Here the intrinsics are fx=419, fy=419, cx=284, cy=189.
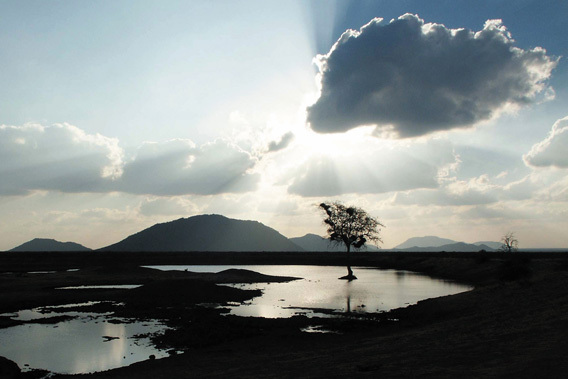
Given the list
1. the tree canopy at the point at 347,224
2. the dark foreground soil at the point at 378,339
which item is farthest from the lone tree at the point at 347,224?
the dark foreground soil at the point at 378,339

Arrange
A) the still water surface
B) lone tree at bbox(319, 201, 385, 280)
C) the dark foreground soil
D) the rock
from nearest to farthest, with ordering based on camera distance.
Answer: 1. the dark foreground soil
2. the rock
3. the still water surface
4. lone tree at bbox(319, 201, 385, 280)

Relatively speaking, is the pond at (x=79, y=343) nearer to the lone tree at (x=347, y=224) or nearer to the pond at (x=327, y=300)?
the pond at (x=327, y=300)

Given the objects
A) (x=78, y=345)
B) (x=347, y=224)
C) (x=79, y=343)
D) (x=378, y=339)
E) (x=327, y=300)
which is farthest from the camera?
(x=347, y=224)

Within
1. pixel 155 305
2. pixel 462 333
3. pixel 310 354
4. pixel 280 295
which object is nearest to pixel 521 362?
pixel 462 333

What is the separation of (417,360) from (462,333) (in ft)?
22.2

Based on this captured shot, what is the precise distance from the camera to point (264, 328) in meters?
29.1

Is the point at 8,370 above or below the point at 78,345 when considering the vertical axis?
above

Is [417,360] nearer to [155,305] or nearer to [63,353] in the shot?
[63,353]

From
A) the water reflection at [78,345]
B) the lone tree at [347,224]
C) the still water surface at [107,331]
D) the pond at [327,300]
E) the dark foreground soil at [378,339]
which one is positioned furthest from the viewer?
the lone tree at [347,224]

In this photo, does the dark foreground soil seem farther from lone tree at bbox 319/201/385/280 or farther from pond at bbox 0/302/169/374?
lone tree at bbox 319/201/385/280

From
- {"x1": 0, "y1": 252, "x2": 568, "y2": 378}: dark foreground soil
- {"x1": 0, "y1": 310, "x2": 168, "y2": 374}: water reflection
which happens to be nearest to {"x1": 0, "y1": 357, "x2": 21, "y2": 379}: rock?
{"x1": 0, "y1": 252, "x2": 568, "y2": 378}: dark foreground soil

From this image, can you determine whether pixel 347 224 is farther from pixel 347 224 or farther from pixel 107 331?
pixel 107 331

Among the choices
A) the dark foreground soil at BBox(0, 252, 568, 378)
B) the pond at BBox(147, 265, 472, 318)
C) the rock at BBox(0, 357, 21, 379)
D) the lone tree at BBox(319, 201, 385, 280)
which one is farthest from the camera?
the lone tree at BBox(319, 201, 385, 280)

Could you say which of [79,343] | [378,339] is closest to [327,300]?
[378,339]
